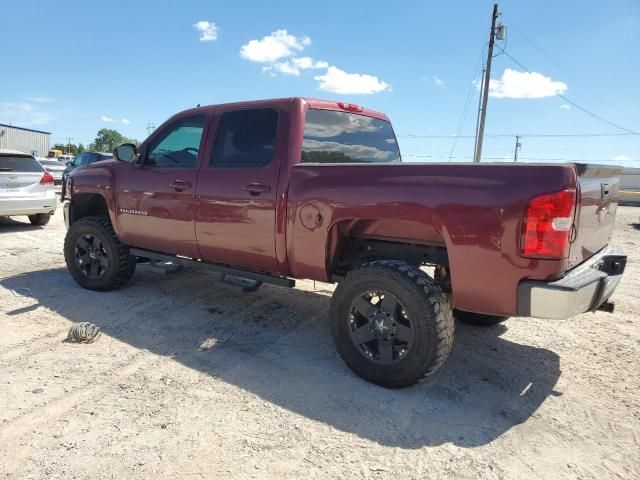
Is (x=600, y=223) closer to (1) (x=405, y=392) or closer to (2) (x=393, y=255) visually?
(2) (x=393, y=255)

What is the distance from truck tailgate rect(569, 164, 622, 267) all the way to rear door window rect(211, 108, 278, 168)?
2.31 m

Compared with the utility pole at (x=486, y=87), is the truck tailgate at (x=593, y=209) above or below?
below

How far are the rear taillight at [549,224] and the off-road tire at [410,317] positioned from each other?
2.29 ft

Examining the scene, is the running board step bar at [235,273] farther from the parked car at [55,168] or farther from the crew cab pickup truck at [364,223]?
the parked car at [55,168]

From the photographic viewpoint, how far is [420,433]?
2.83 meters

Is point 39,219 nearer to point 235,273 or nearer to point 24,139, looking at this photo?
point 235,273

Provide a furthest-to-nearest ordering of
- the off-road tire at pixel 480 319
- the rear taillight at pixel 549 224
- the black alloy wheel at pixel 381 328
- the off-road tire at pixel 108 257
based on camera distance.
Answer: the off-road tire at pixel 108 257 → the off-road tire at pixel 480 319 → the black alloy wheel at pixel 381 328 → the rear taillight at pixel 549 224

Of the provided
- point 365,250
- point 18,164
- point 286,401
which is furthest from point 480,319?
point 18,164

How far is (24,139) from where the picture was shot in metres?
55.6

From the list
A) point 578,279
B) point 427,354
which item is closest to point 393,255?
point 427,354

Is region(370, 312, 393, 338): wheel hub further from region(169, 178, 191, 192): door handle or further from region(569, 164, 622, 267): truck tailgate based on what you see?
region(169, 178, 191, 192): door handle

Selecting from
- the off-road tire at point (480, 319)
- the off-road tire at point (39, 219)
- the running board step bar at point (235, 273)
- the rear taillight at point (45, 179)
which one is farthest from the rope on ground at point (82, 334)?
the off-road tire at point (39, 219)

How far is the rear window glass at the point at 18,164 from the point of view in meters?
9.27

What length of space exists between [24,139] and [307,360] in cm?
6331
